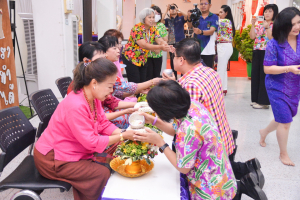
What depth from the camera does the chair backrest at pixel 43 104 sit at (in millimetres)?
2123

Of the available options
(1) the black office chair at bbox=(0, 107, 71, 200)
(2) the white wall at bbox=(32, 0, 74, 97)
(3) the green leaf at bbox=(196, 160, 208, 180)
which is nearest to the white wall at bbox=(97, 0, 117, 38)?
(2) the white wall at bbox=(32, 0, 74, 97)

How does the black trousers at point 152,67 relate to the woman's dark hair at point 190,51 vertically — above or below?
below

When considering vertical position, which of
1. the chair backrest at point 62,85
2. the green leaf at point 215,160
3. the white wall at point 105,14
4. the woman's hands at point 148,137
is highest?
the white wall at point 105,14

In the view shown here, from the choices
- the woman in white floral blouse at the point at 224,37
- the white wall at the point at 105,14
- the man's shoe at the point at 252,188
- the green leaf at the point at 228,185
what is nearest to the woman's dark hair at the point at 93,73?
the green leaf at the point at 228,185

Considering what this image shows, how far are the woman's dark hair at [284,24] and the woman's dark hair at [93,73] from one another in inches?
68.0

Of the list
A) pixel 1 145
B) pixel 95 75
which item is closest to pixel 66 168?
pixel 1 145

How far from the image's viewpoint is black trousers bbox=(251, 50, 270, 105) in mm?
4613

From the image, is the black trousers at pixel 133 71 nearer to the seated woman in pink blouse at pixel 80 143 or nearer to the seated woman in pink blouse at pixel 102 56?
the seated woman in pink blouse at pixel 102 56

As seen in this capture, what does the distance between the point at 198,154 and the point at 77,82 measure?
0.80 m

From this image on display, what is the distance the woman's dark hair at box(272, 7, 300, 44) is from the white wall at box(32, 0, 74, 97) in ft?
10.3

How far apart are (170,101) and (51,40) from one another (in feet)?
11.8

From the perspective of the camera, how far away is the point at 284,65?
264 cm

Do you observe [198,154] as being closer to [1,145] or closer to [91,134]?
[91,134]

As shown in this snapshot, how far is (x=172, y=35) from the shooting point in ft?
19.1
